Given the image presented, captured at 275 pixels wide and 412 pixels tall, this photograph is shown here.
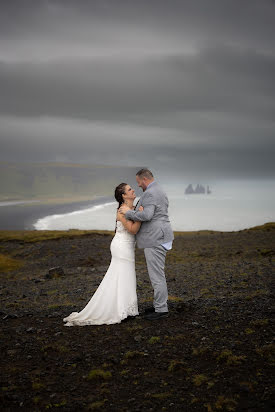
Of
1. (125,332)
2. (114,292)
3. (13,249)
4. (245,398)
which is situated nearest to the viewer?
(245,398)

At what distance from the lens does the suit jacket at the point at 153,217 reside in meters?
9.48

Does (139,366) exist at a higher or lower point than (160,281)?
lower

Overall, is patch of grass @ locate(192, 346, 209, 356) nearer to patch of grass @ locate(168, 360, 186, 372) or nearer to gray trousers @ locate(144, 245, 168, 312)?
patch of grass @ locate(168, 360, 186, 372)

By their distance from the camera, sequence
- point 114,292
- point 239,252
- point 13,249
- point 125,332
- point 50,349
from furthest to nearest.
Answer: point 13,249
point 239,252
point 114,292
point 125,332
point 50,349

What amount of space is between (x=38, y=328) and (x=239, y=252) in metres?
19.9

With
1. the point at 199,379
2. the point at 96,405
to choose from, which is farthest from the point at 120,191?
the point at 96,405

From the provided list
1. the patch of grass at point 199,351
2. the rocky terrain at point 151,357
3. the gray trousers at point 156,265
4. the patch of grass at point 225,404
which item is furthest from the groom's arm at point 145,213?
the patch of grass at point 225,404

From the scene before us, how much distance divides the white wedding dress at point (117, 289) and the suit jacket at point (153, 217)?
618 millimetres

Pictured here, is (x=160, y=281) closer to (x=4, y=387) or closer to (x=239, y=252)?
(x=4, y=387)

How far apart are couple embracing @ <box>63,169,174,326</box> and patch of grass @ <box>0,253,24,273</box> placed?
18.4 m

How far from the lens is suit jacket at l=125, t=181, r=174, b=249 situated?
948cm

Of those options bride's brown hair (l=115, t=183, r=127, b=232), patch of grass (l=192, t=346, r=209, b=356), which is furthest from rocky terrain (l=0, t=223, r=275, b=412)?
bride's brown hair (l=115, t=183, r=127, b=232)

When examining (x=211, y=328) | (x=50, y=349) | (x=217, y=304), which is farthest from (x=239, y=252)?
(x=50, y=349)

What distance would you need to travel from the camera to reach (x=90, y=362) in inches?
323
